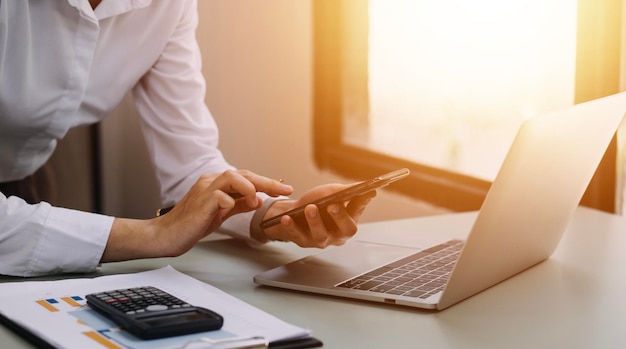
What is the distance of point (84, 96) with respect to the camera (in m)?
1.46

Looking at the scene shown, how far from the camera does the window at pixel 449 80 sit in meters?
1.46

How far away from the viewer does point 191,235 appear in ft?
3.49

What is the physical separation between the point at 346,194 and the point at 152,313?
0.98ft

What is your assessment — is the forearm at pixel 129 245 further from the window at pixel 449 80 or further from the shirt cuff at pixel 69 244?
the window at pixel 449 80

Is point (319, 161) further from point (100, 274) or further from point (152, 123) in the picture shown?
point (100, 274)

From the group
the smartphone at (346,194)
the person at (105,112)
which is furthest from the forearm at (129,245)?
the smartphone at (346,194)

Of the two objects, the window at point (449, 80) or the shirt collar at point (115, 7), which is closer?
the shirt collar at point (115, 7)

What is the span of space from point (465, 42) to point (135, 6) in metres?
0.66

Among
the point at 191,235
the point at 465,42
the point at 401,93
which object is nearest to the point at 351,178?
the point at 401,93

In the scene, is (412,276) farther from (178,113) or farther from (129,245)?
(178,113)

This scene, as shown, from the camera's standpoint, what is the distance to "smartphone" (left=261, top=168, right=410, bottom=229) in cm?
95

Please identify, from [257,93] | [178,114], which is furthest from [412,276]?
[257,93]

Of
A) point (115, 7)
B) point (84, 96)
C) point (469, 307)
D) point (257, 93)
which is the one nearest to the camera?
point (469, 307)

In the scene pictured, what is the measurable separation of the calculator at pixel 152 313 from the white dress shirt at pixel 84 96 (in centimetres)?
22
